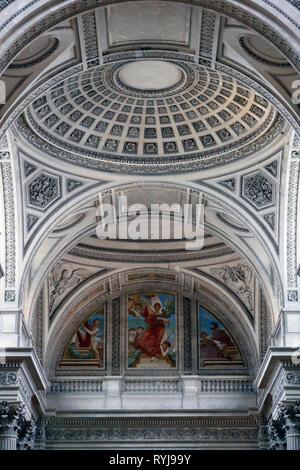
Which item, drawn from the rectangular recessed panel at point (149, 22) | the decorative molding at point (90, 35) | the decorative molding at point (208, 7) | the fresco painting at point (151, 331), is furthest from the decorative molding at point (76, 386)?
the decorative molding at point (208, 7)

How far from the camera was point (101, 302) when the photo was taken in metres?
31.9

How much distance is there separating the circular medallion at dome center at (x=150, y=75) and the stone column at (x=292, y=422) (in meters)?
8.56

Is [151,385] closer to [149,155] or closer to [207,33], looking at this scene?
[149,155]

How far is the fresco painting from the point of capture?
3128cm

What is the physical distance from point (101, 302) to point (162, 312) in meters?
2.13

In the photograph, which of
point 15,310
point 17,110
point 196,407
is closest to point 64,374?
point 196,407

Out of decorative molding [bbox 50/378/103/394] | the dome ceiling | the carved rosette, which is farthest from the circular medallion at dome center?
decorative molding [bbox 50/378/103/394]

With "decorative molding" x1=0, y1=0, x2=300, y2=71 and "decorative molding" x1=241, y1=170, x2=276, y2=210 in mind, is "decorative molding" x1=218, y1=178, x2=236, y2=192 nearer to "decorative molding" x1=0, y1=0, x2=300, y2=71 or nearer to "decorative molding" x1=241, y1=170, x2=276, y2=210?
"decorative molding" x1=241, y1=170, x2=276, y2=210

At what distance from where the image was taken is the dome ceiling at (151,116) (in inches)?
857

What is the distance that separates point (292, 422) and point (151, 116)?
28.1 feet

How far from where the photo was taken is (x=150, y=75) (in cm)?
2203

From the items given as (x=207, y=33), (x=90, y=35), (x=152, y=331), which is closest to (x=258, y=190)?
(x=207, y=33)

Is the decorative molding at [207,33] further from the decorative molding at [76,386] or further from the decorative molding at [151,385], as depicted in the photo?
the decorative molding at [76,386]

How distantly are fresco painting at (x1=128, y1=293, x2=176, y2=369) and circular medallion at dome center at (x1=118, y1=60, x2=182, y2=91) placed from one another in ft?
36.6
